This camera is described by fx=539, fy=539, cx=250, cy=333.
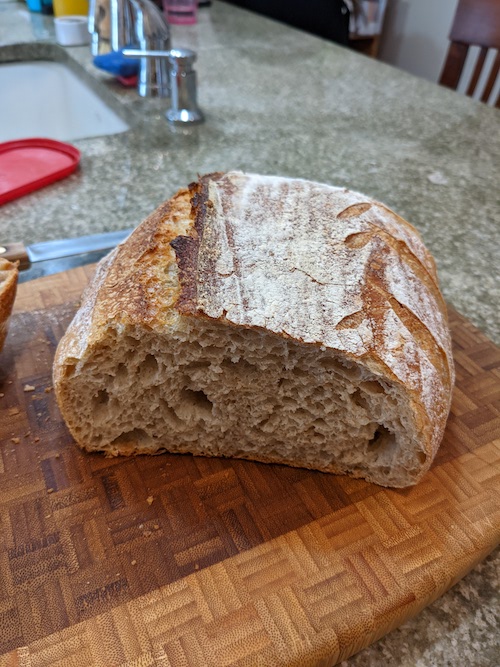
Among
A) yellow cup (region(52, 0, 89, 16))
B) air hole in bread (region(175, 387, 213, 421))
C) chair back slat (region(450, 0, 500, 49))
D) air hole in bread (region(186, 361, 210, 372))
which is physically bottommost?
air hole in bread (region(175, 387, 213, 421))

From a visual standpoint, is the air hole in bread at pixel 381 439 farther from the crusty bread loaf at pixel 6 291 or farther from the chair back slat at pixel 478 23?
the chair back slat at pixel 478 23

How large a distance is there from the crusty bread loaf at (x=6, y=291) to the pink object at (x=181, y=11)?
2654 millimetres

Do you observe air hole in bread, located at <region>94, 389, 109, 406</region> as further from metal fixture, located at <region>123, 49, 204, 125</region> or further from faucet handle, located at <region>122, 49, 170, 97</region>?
faucet handle, located at <region>122, 49, 170, 97</region>

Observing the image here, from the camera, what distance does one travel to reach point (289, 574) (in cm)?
87

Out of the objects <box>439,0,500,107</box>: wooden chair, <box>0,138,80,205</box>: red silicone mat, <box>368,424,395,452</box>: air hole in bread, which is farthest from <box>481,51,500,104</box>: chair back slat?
<box>368,424,395,452</box>: air hole in bread

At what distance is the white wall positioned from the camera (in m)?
4.31

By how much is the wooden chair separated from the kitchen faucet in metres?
1.50

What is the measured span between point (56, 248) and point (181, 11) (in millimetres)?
2418

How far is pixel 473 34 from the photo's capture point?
267 cm

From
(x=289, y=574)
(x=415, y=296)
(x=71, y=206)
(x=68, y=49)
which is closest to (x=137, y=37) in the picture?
(x=68, y=49)

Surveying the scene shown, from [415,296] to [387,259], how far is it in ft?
0.30

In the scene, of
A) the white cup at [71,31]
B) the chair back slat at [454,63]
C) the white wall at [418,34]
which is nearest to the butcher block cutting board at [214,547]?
the white cup at [71,31]

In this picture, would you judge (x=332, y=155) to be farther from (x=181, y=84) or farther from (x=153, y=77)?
(x=153, y=77)

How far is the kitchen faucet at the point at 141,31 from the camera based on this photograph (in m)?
2.17
